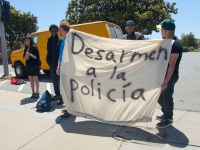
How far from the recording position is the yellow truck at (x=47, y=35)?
697 centimetres

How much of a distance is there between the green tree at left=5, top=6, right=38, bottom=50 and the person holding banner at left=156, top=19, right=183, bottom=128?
2753 centimetres

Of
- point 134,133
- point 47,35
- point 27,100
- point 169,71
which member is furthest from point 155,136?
point 47,35

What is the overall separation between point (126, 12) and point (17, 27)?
17005 mm

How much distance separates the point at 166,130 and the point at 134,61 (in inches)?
50.0

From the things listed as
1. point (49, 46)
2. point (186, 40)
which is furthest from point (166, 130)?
point (186, 40)

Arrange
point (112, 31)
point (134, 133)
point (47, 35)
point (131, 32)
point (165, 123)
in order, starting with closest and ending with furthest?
1. point (134, 133)
2. point (165, 123)
3. point (131, 32)
4. point (112, 31)
5. point (47, 35)

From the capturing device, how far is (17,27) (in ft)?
89.7

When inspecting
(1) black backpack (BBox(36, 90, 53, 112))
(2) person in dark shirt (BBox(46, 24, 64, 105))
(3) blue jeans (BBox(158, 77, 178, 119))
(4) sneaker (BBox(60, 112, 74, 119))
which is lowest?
(4) sneaker (BBox(60, 112, 74, 119))

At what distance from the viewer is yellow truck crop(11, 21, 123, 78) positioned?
697cm

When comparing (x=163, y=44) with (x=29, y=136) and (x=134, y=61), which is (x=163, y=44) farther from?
(x=29, y=136)

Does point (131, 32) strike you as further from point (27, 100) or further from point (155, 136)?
point (27, 100)

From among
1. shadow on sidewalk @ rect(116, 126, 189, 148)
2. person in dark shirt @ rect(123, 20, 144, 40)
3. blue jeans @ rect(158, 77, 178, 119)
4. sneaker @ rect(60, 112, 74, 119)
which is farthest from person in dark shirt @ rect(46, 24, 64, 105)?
blue jeans @ rect(158, 77, 178, 119)

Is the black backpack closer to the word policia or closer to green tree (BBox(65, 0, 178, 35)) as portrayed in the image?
the word policia

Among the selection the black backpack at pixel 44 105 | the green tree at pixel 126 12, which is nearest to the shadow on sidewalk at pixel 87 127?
the black backpack at pixel 44 105
